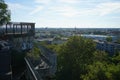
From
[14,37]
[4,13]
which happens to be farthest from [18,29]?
[4,13]

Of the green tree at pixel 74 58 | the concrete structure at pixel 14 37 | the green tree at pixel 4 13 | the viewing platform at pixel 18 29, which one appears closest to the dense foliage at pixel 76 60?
the green tree at pixel 74 58

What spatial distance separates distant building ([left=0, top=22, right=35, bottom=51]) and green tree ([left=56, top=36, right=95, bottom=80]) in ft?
53.6

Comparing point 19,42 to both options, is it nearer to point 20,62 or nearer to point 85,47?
point 20,62

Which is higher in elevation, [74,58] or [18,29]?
[18,29]

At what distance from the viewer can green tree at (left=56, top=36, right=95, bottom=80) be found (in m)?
34.5

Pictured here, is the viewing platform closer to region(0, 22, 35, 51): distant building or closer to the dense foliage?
region(0, 22, 35, 51): distant building

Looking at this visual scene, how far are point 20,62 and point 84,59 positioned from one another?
10202 mm

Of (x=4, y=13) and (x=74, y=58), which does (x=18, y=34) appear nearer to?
(x=4, y=13)

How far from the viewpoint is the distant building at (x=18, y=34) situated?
52812 millimetres

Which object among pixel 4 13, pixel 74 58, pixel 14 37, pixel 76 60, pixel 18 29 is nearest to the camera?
pixel 76 60

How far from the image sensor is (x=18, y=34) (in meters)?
55.5

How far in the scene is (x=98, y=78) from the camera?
26.0 m

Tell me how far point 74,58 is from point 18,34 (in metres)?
21.9

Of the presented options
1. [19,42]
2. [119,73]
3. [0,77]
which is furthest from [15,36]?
[119,73]
